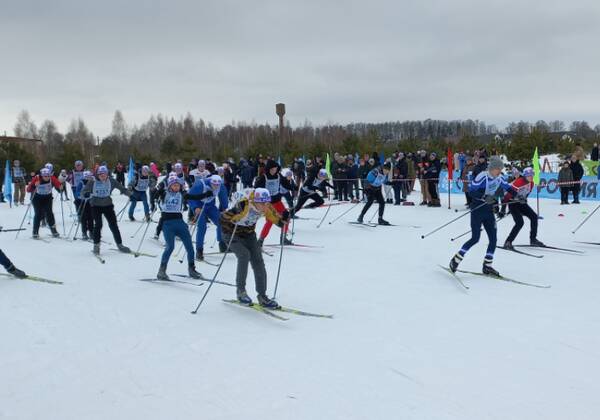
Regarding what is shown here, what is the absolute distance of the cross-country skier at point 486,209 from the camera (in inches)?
309

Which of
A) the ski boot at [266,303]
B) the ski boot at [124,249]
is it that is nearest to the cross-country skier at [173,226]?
the ski boot at [266,303]

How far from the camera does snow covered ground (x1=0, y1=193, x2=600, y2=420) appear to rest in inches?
149

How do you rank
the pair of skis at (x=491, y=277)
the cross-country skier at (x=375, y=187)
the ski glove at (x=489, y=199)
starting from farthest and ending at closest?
the cross-country skier at (x=375, y=187)
the ski glove at (x=489, y=199)
the pair of skis at (x=491, y=277)

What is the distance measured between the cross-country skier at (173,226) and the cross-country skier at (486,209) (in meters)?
4.00

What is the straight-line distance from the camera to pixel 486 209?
7863 millimetres

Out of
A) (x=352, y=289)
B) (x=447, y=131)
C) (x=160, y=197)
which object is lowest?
(x=352, y=289)

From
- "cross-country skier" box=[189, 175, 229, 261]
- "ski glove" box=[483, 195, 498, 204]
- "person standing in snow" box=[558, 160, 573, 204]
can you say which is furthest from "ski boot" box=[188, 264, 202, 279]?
"person standing in snow" box=[558, 160, 573, 204]

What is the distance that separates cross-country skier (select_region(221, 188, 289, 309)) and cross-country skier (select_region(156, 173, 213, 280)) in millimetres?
1789

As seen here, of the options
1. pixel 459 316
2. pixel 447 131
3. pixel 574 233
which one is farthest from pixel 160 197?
pixel 447 131

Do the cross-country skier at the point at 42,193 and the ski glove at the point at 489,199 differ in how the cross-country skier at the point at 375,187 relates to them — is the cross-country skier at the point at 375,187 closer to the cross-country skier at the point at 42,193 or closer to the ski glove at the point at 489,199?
the ski glove at the point at 489,199

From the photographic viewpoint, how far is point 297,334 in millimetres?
5422

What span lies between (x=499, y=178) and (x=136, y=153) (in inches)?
1806

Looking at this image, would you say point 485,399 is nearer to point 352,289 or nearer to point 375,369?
point 375,369

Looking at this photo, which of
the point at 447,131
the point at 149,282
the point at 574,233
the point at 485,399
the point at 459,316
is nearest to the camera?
the point at 485,399
